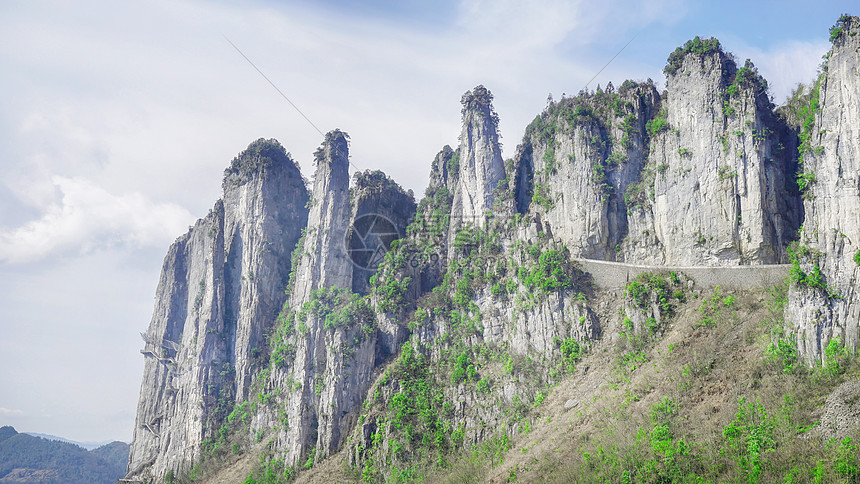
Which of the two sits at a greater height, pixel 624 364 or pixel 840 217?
pixel 840 217

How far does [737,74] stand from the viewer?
40.3 m

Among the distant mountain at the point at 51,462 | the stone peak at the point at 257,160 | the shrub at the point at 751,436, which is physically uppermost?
the stone peak at the point at 257,160

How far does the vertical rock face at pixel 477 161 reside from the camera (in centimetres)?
4975

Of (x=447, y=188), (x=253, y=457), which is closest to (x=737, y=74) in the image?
(x=447, y=188)

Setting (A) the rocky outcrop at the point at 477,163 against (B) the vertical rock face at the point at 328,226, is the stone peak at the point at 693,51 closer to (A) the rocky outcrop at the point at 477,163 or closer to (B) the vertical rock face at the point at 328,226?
(A) the rocky outcrop at the point at 477,163

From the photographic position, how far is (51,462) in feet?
323

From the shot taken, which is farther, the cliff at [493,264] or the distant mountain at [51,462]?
the distant mountain at [51,462]

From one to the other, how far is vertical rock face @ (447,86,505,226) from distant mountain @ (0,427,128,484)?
6892cm

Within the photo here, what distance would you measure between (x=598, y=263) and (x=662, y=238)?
→ 418cm

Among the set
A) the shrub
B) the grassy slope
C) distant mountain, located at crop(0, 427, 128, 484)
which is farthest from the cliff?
distant mountain, located at crop(0, 427, 128, 484)

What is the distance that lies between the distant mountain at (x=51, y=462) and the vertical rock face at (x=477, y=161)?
68920 millimetres

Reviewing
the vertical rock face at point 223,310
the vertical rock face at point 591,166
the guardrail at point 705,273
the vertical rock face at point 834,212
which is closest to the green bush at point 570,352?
the guardrail at point 705,273

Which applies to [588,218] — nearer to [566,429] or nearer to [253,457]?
[566,429]

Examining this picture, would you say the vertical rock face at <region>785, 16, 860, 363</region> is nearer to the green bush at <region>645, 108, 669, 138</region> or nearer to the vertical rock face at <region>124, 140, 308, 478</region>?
the green bush at <region>645, 108, 669, 138</region>
